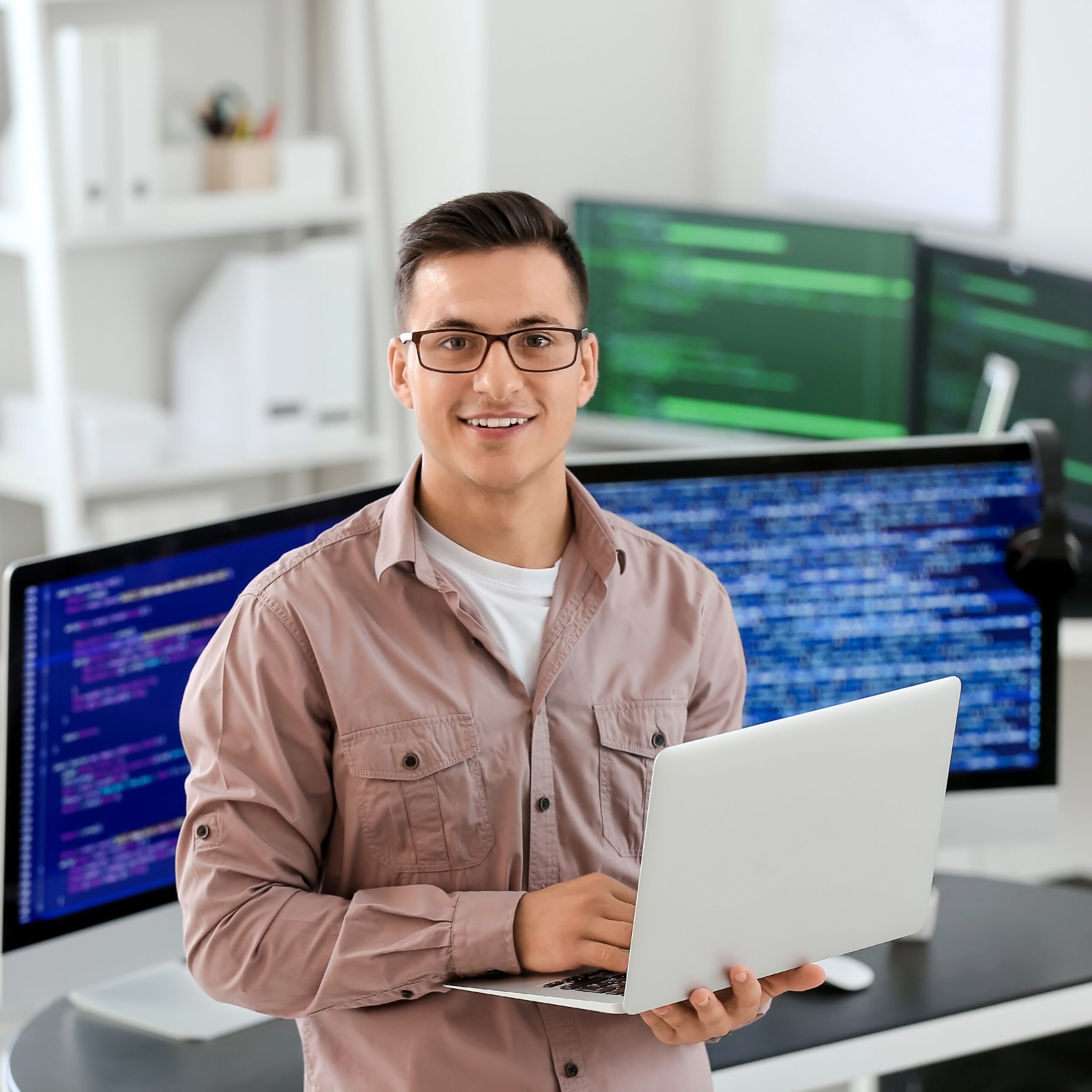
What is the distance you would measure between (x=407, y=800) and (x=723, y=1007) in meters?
0.27

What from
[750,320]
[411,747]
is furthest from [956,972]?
[750,320]

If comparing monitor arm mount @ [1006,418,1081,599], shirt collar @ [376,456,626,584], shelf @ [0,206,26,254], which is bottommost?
monitor arm mount @ [1006,418,1081,599]

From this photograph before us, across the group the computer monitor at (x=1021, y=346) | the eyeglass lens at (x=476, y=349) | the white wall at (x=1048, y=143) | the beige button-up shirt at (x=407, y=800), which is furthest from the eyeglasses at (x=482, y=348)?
the white wall at (x=1048, y=143)

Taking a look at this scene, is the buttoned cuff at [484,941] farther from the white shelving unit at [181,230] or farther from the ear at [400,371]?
the white shelving unit at [181,230]

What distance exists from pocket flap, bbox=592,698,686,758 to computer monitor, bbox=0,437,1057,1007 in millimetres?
420

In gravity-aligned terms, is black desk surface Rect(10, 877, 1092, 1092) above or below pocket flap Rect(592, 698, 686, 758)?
below

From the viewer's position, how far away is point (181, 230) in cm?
286

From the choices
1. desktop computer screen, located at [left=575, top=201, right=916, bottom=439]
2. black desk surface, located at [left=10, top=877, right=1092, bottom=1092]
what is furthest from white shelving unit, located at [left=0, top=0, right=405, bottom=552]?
black desk surface, located at [left=10, top=877, right=1092, bottom=1092]

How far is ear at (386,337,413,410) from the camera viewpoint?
125 centimetres

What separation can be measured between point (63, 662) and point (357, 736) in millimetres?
402

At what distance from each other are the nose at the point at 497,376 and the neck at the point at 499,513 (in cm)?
7

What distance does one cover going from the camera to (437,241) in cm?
121

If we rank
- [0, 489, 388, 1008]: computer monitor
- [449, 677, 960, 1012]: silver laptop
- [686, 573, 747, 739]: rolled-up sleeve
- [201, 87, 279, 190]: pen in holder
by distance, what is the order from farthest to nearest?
[201, 87, 279, 190]: pen in holder < [0, 489, 388, 1008]: computer monitor < [686, 573, 747, 739]: rolled-up sleeve < [449, 677, 960, 1012]: silver laptop

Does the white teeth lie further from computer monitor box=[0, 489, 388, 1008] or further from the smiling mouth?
computer monitor box=[0, 489, 388, 1008]
